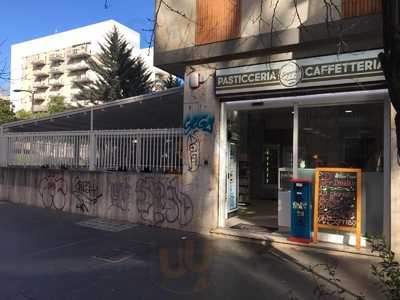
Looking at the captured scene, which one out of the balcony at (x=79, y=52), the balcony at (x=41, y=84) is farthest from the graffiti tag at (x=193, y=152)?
the balcony at (x=41, y=84)

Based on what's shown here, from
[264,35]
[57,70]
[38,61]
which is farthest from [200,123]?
[38,61]

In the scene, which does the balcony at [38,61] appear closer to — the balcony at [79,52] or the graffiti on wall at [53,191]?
the balcony at [79,52]

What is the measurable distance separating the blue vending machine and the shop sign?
1.95m

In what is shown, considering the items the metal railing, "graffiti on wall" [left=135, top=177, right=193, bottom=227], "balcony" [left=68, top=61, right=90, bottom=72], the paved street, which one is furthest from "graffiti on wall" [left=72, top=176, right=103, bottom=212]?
"balcony" [left=68, top=61, right=90, bottom=72]

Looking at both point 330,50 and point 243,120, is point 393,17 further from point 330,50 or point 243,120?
point 243,120

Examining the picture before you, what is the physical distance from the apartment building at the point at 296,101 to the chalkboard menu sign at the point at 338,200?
0.06 ft

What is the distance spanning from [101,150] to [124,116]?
3.19 m

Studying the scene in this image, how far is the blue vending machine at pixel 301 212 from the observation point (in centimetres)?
739

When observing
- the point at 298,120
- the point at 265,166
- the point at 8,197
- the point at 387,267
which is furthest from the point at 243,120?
the point at 8,197

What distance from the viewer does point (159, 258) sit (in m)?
6.50

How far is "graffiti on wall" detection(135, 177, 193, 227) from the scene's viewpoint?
28.9 ft

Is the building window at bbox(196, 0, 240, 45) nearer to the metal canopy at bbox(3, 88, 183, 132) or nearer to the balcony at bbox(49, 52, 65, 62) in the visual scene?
the metal canopy at bbox(3, 88, 183, 132)

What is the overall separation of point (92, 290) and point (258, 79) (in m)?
5.06

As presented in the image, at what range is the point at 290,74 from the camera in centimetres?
757
